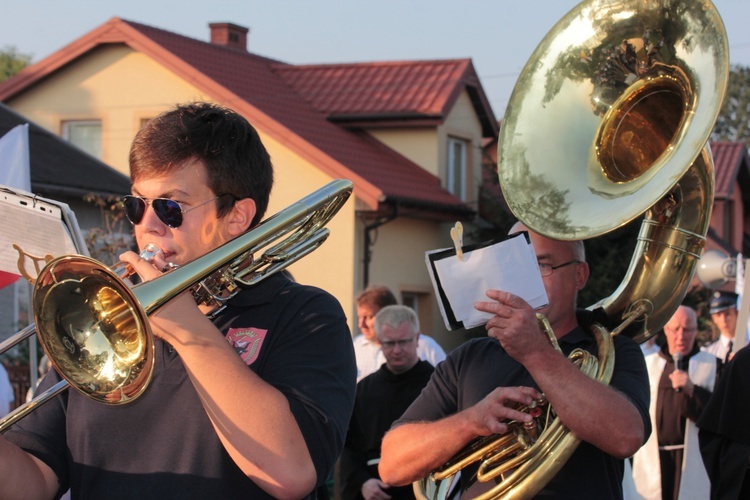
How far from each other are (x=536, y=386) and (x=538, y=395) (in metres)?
0.19

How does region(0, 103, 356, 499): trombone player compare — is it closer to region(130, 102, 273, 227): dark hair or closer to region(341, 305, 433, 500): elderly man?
region(130, 102, 273, 227): dark hair

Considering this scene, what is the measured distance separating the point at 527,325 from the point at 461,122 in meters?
17.8

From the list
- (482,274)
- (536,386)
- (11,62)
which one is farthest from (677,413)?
(11,62)

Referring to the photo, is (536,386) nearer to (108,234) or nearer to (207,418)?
(207,418)

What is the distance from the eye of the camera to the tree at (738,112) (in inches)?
2379

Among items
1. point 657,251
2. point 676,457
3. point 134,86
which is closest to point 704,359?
point 676,457

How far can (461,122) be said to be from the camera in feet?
67.6

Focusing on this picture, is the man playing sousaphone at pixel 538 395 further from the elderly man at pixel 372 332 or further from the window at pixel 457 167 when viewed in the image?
the window at pixel 457 167

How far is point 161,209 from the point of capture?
2488 millimetres

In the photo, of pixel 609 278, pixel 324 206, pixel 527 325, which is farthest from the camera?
pixel 609 278

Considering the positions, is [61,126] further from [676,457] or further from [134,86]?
[676,457]

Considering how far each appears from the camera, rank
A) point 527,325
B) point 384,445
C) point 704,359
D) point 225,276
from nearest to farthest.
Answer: point 225,276 < point 527,325 < point 384,445 < point 704,359

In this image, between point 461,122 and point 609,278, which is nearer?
point 609,278

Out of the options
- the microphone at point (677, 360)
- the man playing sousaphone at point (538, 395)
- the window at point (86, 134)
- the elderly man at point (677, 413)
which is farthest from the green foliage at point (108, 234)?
the man playing sousaphone at point (538, 395)
